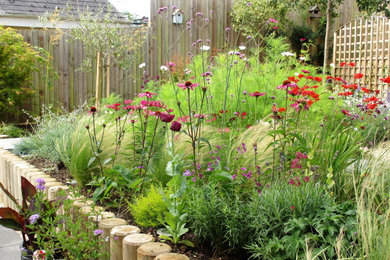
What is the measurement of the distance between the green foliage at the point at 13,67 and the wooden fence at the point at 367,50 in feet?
20.4

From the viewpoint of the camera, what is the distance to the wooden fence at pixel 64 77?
706 centimetres

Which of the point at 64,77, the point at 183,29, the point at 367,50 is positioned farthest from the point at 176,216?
the point at 367,50

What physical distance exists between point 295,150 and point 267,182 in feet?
1.14

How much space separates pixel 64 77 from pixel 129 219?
18.1 ft

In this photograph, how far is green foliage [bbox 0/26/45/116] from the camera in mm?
6281

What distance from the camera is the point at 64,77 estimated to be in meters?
7.37

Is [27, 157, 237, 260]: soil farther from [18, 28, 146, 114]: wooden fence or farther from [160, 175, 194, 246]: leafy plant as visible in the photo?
[18, 28, 146, 114]: wooden fence

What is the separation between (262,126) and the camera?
9.96 feet

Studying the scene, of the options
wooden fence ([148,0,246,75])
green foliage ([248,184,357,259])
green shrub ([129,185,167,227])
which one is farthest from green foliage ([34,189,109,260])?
wooden fence ([148,0,246,75])

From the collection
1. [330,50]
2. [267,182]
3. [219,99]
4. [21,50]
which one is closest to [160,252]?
[267,182]

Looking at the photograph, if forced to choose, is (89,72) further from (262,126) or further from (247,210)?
(247,210)

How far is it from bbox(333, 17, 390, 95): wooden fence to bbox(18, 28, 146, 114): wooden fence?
4.90m

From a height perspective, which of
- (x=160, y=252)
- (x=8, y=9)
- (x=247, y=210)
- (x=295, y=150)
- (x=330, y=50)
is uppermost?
(x=8, y=9)

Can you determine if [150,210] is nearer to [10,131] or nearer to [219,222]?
[219,222]
